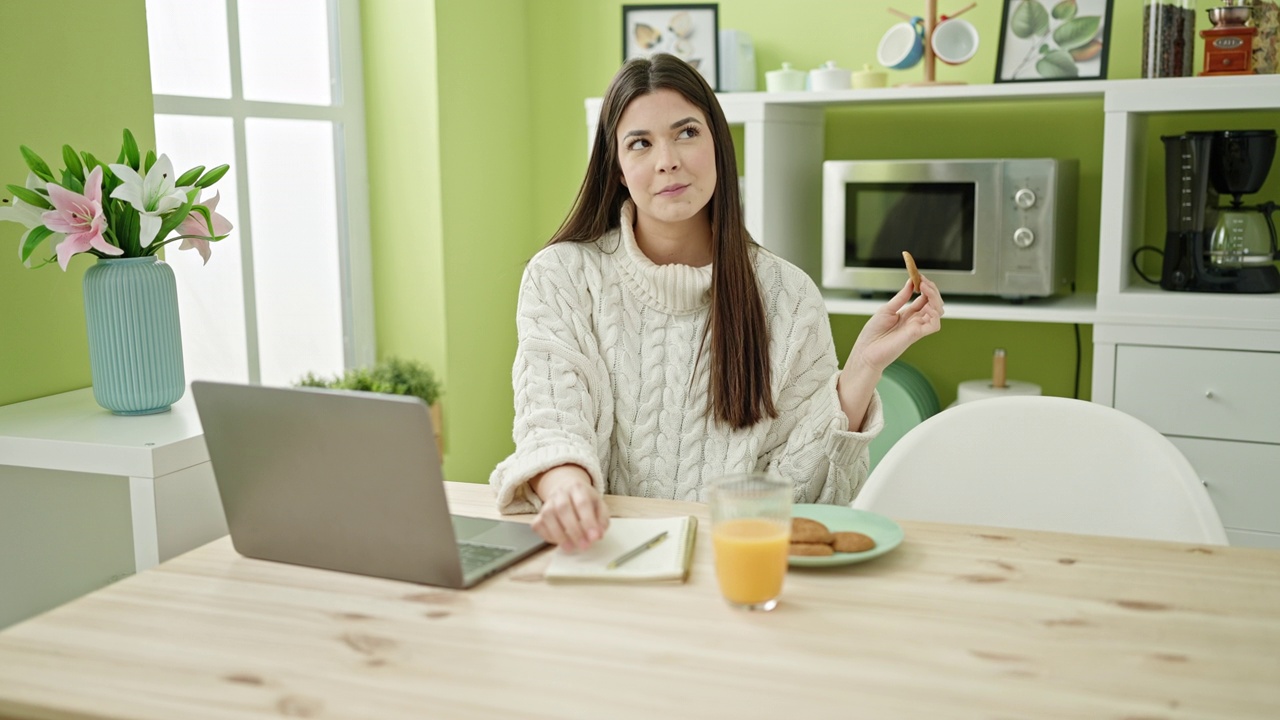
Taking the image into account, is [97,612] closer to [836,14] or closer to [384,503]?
[384,503]

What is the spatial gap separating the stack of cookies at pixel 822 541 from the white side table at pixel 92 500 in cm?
86

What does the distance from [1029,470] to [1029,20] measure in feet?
4.96

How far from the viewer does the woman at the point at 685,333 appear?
1602 millimetres

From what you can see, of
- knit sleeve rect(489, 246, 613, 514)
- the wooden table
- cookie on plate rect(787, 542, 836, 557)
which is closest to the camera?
the wooden table

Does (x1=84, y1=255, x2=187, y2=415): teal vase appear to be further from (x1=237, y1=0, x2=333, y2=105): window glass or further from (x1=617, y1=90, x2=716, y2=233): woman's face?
(x1=237, y1=0, x2=333, y2=105): window glass

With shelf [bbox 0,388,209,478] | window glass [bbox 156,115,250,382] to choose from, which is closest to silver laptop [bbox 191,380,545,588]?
shelf [bbox 0,388,209,478]

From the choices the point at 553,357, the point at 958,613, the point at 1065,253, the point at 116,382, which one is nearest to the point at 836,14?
the point at 1065,253

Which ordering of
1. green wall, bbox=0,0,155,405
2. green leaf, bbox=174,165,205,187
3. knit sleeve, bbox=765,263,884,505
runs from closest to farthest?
knit sleeve, bbox=765,263,884,505 → green leaf, bbox=174,165,205,187 → green wall, bbox=0,0,155,405

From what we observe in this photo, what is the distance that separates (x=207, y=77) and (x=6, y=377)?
103 centimetres

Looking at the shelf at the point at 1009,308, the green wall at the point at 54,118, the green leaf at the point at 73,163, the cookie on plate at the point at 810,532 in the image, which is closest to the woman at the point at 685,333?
the cookie on plate at the point at 810,532

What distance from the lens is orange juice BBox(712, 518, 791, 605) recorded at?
1.01 metres

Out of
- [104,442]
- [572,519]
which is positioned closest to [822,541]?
[572,519]

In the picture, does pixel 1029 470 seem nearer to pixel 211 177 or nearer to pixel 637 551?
pixel 637 551

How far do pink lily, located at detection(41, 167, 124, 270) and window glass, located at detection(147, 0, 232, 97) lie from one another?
88cm
